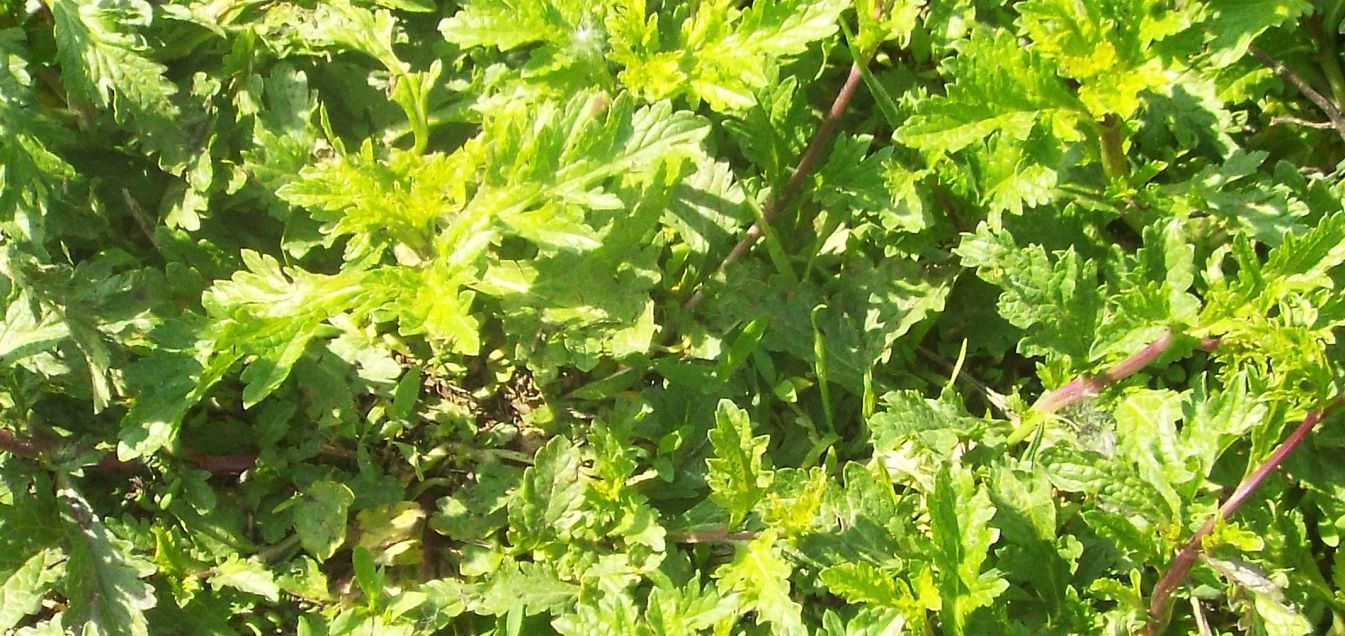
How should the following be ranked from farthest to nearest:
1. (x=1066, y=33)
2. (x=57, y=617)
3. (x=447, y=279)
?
(x=57, y=617) < (x=1066, y=33) < (x=447, y=279)

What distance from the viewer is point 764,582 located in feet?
9.10

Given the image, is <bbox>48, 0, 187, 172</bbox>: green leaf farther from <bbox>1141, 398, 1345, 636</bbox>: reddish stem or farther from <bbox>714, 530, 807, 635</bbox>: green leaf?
<bbox>1141, 398, 1345, 636</bbox>: reddish stem

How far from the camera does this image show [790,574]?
292 cm

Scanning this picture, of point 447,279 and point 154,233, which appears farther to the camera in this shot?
point 154,233

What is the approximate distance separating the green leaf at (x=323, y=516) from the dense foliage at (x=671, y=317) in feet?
0.05

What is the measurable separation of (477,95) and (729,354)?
98cm

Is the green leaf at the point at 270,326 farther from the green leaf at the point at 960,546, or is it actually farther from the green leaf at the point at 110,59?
the green leaf at the point at 960,546

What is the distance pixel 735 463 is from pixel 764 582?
0.98 ft

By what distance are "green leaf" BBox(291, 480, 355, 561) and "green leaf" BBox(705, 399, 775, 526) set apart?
0.98 metres

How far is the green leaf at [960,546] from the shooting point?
2.70 m

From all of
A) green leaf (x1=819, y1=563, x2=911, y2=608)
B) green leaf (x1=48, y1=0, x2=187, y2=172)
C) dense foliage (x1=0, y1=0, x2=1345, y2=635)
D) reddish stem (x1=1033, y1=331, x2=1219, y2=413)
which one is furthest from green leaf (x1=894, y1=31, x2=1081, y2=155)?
green leaf (x1=48, y1=0, x2=187, y2=172)

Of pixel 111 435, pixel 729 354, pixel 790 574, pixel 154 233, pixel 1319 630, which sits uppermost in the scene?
pixel 154 233

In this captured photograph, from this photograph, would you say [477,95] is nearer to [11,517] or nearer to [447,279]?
[447,279]

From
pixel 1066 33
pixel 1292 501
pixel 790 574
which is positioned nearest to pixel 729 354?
pixel 790 574
